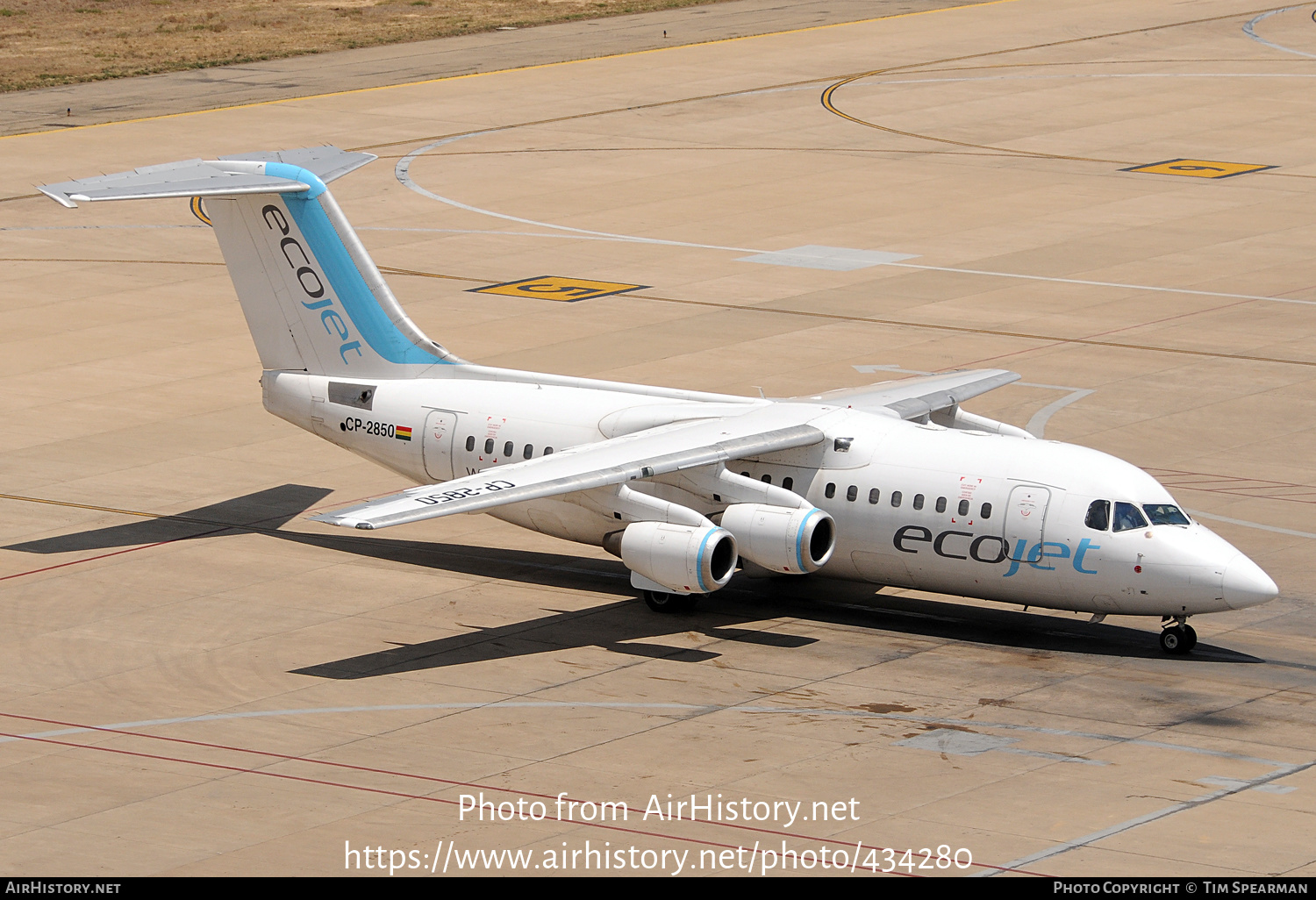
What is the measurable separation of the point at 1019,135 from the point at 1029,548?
4539cm

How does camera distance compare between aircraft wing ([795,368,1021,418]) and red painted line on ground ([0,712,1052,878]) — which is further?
→ aircraft wing ([795,368,1021,418])

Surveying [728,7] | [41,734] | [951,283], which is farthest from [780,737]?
[728,7]

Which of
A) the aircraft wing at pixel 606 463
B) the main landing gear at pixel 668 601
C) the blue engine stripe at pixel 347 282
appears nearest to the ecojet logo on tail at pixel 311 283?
the blue engine stripe at pixel 347 282

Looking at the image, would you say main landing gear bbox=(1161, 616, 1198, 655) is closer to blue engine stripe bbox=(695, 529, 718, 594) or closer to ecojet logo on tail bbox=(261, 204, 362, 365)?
blue engine stripe bbox=(695, 529, 718, 594)

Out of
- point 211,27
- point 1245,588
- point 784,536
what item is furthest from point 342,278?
point 211,27

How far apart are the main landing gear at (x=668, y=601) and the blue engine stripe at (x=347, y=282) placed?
6.97 meters

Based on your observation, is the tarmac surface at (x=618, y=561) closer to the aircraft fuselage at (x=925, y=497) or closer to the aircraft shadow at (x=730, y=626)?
the aircraft shadow at (x=730, y=626)

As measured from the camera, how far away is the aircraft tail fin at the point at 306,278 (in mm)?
38938

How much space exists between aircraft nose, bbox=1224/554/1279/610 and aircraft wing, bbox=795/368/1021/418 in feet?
22.3

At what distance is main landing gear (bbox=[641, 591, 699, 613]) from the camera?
113 ft

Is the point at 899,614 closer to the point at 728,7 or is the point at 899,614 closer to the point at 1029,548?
the point at 1029,548

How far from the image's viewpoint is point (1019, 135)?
75500 mm

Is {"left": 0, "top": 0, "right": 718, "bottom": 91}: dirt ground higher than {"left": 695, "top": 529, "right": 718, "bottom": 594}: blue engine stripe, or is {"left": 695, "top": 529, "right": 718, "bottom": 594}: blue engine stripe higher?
{"left": 0, "top": 0, "right": 718, "bottom": 91}: dirt ground

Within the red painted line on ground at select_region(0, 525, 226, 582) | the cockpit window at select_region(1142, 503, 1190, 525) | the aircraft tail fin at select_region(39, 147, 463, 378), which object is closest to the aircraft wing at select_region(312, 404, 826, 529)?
the aircraft tail fin at select_region(39, 147, 463, 378)
